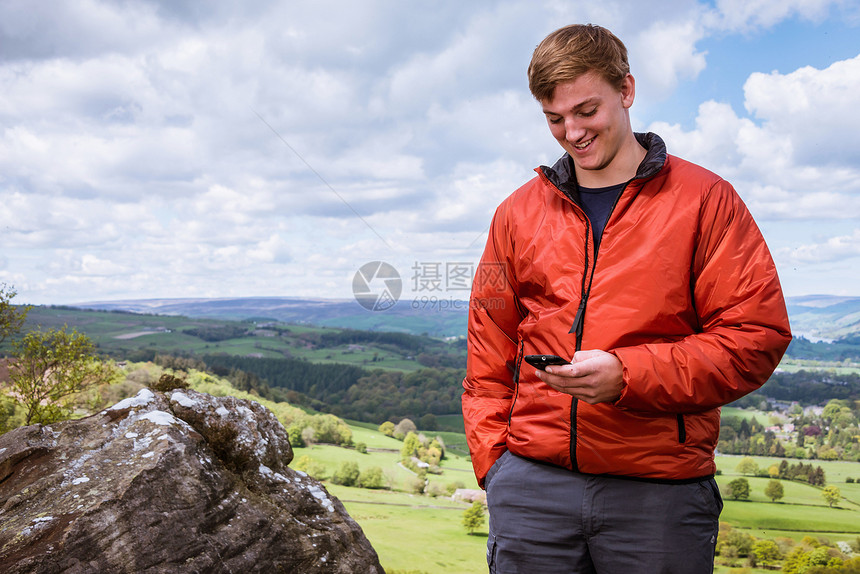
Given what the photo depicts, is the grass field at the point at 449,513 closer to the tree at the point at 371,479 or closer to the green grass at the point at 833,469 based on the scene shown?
the green grass at the point at 833,469

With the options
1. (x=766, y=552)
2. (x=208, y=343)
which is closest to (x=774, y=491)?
(x=766, y=552)

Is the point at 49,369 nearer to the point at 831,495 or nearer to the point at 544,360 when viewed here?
the point at 544,360

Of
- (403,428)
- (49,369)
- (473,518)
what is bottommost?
(473,518)

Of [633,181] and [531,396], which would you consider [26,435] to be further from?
[633,181]

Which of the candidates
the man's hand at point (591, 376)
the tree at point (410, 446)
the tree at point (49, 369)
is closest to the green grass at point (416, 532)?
the tree at point (410, 446)

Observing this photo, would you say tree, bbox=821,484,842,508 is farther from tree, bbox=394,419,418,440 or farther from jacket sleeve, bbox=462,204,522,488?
jacket sleeve, bbox=462,204,522,488

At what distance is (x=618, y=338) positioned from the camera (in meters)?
2.36

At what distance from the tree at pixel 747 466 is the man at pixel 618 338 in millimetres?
14920

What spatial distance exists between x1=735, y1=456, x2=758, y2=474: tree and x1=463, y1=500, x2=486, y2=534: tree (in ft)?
24.6

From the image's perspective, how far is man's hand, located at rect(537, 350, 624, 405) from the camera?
219 cm

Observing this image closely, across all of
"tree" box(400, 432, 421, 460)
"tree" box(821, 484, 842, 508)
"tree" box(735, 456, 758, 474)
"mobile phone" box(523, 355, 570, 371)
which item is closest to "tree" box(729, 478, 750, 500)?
"tree" box(735, 456, 758, 474)

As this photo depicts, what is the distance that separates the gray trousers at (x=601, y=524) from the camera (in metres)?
2.28

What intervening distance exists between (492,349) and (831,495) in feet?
55.4

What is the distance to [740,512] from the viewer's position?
1377 cm
